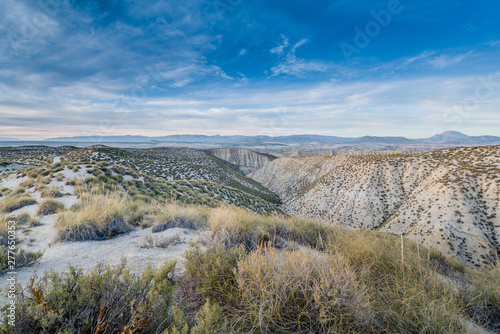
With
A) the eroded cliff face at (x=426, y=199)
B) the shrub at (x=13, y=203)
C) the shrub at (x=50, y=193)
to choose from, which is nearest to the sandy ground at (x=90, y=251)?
the shrub at (x=13, y=203)

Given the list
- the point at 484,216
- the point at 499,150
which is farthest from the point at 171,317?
the point at 499,150

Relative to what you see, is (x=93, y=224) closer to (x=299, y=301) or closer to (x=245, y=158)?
(x=299, y=301)

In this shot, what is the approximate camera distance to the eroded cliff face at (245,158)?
115 m

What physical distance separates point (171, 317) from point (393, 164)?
32.7m

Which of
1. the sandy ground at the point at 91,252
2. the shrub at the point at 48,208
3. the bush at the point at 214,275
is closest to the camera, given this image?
the bush at the point at 214,275

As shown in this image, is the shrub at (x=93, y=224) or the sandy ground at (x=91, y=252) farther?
the shrub at (x=93, y=224)

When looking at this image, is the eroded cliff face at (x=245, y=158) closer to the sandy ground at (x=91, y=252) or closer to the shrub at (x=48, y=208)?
the shrub at (x=48, y=208)

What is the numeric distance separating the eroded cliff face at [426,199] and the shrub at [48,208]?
921 centimetres

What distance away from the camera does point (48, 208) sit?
664 centimetres

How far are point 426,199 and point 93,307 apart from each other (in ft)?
79.9

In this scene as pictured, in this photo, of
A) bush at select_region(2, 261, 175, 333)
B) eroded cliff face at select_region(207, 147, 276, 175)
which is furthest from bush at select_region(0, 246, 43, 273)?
eroded cliff face at select_region(207, 147, 276, 175)

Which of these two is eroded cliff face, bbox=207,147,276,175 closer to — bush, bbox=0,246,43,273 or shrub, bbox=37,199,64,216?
shrub, bbox=37,199,64,216

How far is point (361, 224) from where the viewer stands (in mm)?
22719

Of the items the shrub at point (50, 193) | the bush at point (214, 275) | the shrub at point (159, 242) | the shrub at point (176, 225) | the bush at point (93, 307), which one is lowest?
the shrub at point (176, 225)
